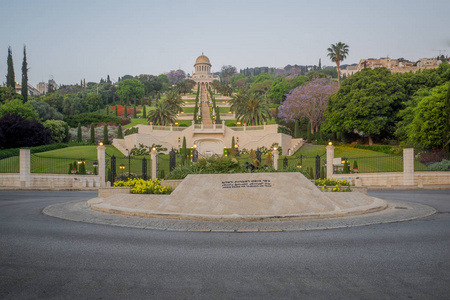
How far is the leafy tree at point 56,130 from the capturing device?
2396 inches

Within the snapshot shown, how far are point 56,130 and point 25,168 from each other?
34427mm

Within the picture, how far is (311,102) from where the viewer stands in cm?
6719

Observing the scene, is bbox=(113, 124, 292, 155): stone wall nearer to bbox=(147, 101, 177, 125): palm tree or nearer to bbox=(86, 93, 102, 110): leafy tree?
bbox=(147, 101, 177, 125): palm tree

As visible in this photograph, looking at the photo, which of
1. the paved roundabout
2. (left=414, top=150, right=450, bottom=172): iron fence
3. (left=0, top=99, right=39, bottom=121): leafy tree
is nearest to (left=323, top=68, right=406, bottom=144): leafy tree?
(left=414, top=150, right=450, bottom=172): iron fence

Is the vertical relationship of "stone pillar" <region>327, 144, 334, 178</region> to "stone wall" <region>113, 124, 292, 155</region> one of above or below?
below

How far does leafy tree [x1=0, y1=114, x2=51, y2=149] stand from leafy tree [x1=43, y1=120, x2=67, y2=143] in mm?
6999

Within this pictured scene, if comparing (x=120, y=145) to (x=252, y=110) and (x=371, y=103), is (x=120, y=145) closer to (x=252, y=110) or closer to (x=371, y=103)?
(x=252, y=110)

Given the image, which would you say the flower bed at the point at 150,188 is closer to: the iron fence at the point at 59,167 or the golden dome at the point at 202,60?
the iron fence at the point at 59,167

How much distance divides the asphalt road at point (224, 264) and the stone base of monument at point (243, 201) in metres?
2.59

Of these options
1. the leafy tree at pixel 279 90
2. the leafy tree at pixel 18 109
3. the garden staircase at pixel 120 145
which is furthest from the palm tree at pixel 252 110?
the leafy tree at pixel 279 90

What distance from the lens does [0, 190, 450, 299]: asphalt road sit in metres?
5.20

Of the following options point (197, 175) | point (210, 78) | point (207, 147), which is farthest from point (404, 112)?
point (210, 78)

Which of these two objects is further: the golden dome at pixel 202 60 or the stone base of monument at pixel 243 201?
the golden dome at pixel 202 60

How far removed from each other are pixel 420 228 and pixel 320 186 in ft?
21.6
